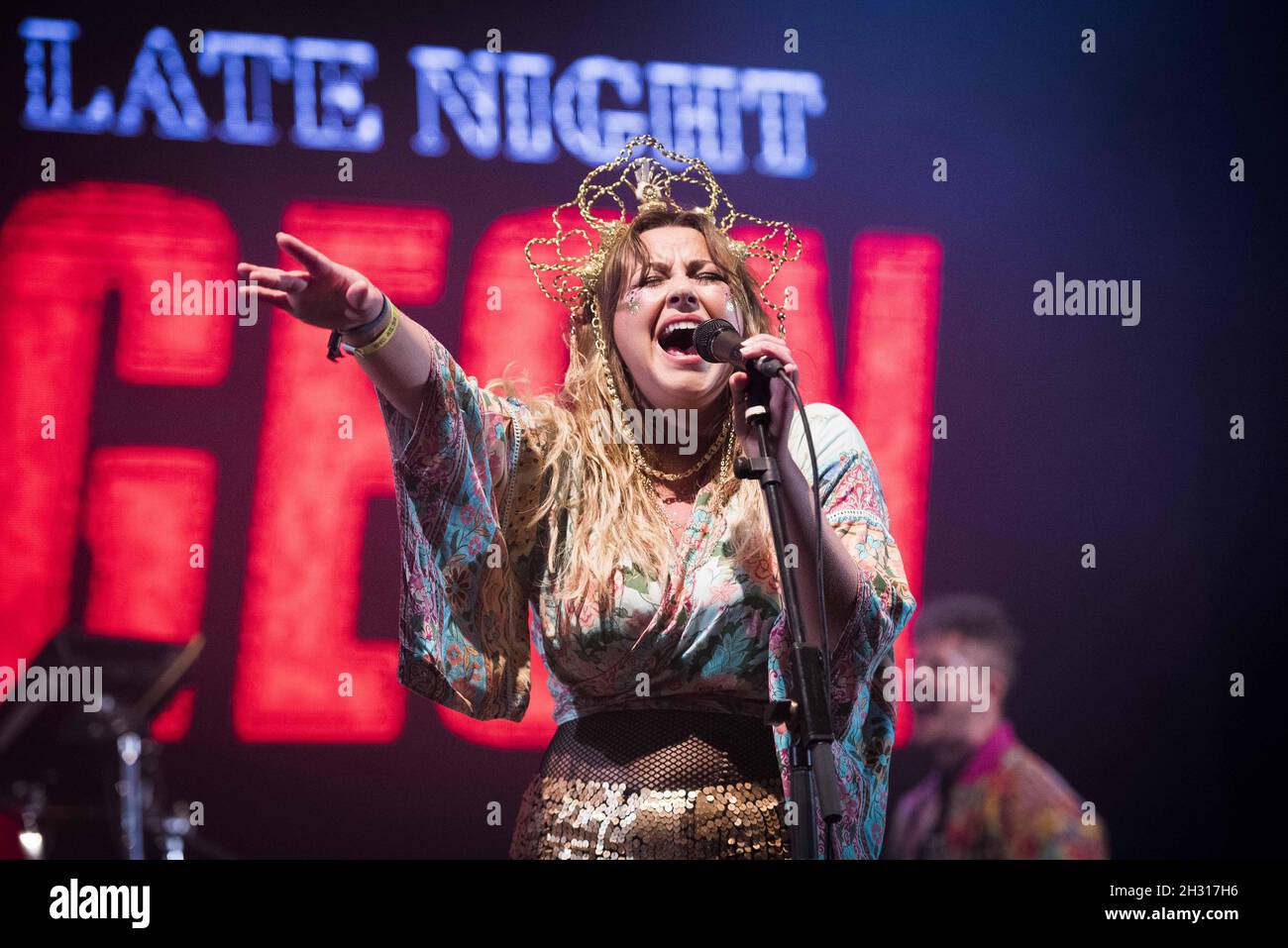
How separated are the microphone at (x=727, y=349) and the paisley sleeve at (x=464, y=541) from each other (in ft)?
1.04

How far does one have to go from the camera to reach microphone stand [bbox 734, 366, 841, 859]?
1628 mm

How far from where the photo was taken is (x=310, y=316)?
1691mm

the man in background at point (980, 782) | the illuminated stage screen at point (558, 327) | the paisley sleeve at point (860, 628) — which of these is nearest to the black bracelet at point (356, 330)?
the paisley sleeve at point (860, 628)

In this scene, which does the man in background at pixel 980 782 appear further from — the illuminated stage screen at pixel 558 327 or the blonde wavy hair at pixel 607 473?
the blonde wavy hair at pixel 607 473

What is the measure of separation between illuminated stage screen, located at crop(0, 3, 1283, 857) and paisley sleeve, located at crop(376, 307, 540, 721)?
3.83ft

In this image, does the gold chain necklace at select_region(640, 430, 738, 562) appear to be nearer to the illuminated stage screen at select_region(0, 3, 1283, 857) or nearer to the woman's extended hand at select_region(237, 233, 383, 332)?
the woman's extended hand at select_region(237, 233, 383, 332)

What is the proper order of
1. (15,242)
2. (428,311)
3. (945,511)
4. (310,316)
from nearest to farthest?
(310,316)
(15,242)
(428,311)
(945,511)

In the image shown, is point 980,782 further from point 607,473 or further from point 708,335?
point 708,335

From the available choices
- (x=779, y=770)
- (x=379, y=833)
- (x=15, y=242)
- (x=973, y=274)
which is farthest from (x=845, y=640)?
(x=15, y=242)

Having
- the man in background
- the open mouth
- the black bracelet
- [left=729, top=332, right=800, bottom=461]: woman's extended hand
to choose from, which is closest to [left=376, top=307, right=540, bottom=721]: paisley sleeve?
the black bracelet

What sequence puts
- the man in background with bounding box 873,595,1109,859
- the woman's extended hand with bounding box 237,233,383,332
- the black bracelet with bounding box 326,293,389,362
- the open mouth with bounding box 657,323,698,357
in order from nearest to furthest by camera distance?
1. the woman's extended hand with bounding box 237,233,383,332
2. the black bracelet with bounding box 326,293,389,362
3. the open mouth with bounding box 657,323,698,357
4. the man in background with bounding box 873,595,1109,859

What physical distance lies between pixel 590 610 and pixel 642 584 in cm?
8

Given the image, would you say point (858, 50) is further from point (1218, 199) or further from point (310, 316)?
point (310, 316)
